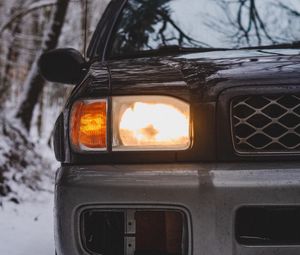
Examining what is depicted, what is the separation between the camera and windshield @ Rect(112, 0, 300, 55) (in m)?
3.11

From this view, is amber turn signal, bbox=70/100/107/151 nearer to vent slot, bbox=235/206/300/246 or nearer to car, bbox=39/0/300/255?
car, bbox=39/0/300/255

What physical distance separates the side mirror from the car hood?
0.78 meters

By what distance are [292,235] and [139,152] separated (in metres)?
0.60

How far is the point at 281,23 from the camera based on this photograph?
3.24 metres

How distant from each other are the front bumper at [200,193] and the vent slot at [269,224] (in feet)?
0.21

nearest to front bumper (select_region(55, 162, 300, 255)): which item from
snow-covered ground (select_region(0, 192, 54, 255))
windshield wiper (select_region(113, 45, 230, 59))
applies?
windshield wiper (select_region(113, 45, 230, 59))

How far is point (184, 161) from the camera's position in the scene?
208 cm

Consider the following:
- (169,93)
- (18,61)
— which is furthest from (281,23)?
(18,61)

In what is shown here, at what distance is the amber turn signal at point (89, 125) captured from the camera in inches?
86.5

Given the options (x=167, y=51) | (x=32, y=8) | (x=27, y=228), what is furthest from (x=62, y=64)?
(x=32, y=8)

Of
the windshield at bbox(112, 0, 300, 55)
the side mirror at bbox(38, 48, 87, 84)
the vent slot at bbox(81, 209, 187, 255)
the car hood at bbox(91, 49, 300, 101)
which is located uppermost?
the windshield at bbox(112, 0, 300, 55)

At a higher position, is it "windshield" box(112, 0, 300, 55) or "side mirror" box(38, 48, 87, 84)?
"windshield" box(112, 0, 300, 55)

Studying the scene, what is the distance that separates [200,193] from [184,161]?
0.15m

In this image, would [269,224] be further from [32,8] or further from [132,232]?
[32,8]
